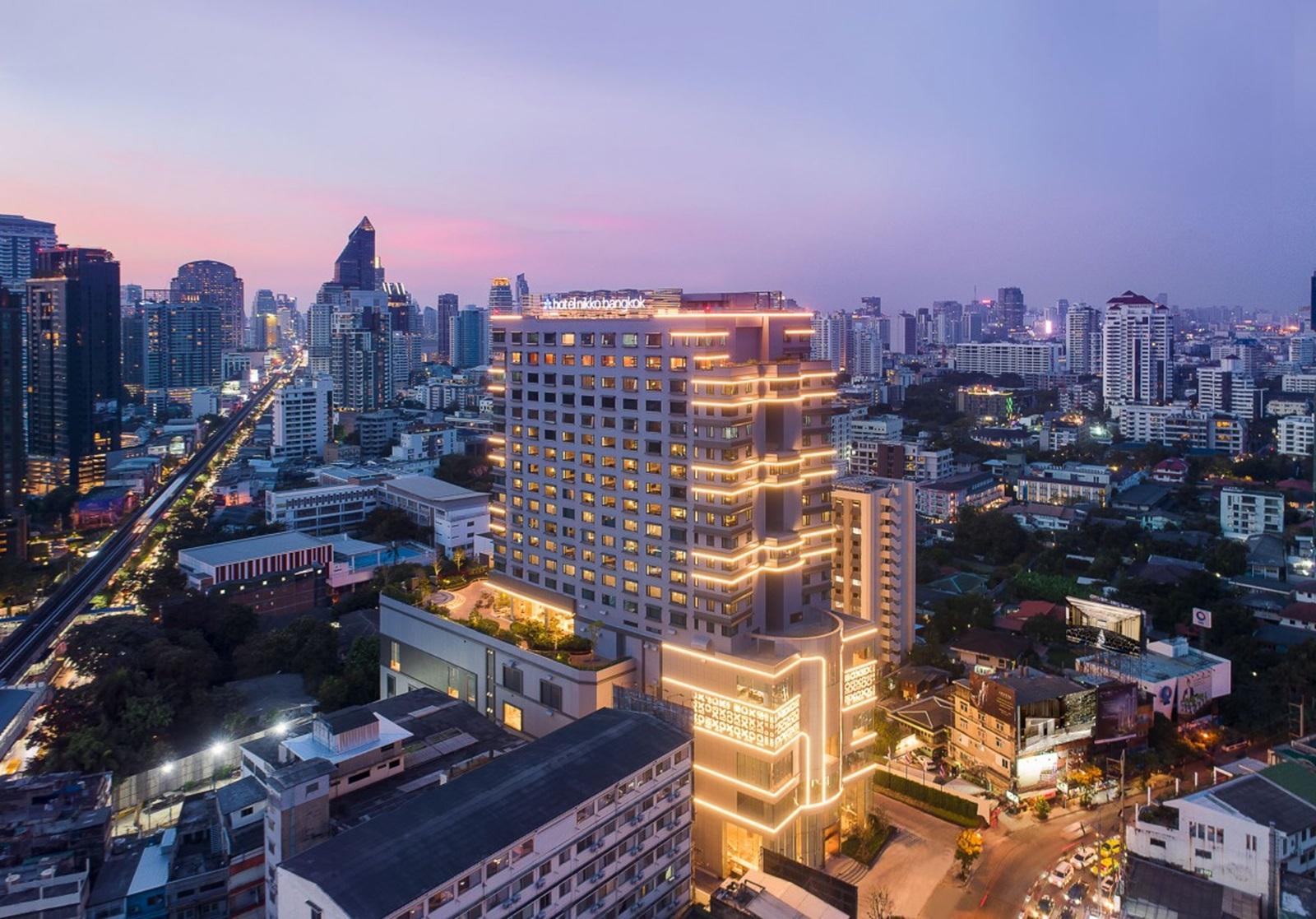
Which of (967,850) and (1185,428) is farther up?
(1185,428)

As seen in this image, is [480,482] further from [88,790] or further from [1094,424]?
[1094,424]

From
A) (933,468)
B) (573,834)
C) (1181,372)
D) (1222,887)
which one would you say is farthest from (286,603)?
(1181,372)

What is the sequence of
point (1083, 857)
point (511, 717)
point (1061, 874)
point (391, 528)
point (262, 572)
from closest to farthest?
point (1061, 874) → point (1083, 857) → point (511, 717) → point (262, 572) → point (391, 528)

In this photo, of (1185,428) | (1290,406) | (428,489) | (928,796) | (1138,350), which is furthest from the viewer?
(1138,350)

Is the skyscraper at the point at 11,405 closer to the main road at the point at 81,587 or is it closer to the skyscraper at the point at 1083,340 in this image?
the main road at the point at 81,587

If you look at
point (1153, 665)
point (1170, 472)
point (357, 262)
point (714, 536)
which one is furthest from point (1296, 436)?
point (357, 262)

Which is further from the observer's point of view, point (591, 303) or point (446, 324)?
point (446, 324)

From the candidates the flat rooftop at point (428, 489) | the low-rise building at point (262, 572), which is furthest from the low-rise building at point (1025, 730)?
the flat rooftop at point (428, 489)

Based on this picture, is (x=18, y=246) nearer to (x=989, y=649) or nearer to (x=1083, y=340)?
(x=989, y=649)
